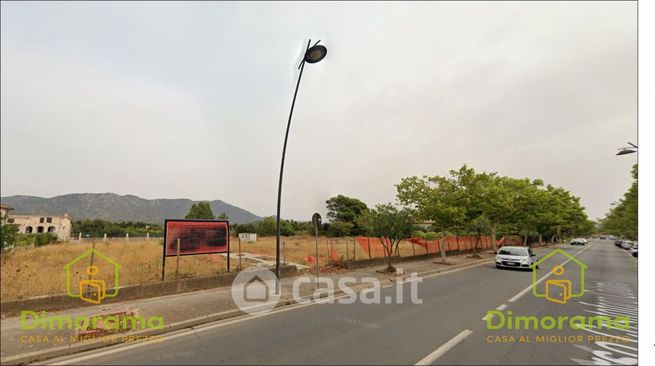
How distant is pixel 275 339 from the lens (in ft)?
18.0

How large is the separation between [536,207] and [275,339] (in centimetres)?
3791

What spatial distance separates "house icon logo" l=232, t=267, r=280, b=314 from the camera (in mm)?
7789

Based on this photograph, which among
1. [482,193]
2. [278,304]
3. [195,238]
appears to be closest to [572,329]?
[278,304]

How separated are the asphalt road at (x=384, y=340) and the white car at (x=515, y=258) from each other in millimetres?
8580

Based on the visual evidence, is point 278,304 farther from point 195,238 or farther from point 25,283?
point 25,283

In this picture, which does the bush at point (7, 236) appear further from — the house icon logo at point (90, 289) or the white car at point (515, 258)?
the white car at point (515, 258)

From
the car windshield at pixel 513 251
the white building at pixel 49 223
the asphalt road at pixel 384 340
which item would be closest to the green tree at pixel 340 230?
the car windshield at pixel 513 251

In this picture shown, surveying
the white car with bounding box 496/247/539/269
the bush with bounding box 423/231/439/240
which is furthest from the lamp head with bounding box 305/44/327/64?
the bush with bounding box 423/231/439/240

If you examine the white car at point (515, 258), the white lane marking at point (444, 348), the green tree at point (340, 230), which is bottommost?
the green tree at point (340, 230)

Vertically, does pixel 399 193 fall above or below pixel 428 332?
above

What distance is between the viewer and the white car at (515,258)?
16.7m

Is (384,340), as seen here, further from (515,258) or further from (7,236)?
(515,258)

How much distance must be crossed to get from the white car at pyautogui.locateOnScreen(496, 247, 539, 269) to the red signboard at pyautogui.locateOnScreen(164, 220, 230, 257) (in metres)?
16.4

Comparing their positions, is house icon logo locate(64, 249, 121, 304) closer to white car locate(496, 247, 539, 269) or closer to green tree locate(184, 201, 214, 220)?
white car locate(496, 247, 539, 269)
